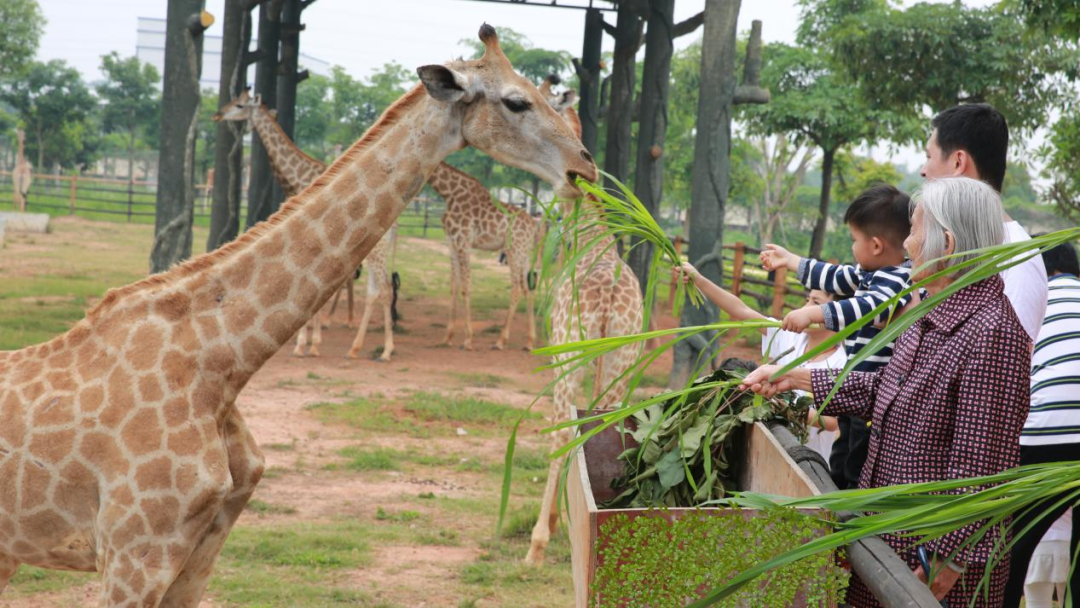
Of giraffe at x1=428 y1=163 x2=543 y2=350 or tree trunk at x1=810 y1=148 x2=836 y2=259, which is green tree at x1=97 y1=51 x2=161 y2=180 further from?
giraffe at x1=428 y1=163 x2=543 y2=350

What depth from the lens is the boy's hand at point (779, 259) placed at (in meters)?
3.26

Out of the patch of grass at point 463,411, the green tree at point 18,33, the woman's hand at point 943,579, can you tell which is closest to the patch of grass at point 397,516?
the patch of grass at point 463,411

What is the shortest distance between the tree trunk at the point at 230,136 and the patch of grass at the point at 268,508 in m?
4.65

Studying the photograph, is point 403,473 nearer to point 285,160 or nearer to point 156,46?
point 285,160

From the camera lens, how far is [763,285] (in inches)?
659

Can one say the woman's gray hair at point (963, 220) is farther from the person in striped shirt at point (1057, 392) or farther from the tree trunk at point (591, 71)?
the tree trunk at point (591, 71)

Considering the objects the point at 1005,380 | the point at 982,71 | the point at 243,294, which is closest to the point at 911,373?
the point at 1005,380

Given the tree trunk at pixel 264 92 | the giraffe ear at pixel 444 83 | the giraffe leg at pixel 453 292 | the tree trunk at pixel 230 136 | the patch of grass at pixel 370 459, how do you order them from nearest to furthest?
the giraffe ear at pixel 444 83, the patch of grass at pixel 370 459, the tree trunk at pixel 230 136, the tree trunk at pixel 264 92, the giraffe leg at pixel 453 292

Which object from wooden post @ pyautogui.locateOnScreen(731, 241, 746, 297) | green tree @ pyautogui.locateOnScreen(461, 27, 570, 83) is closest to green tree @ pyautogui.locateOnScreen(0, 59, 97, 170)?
green tree @ pyautogui.locateOnScreen(461, 27, 570, 83)

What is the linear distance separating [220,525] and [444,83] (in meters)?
1.50

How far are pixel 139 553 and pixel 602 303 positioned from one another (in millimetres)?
3740

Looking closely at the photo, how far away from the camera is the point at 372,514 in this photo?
6.23 m

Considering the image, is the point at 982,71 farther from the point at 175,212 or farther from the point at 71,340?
the point at 71,340

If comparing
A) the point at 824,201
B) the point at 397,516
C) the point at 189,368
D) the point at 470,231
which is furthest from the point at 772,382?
the point at 824,201
